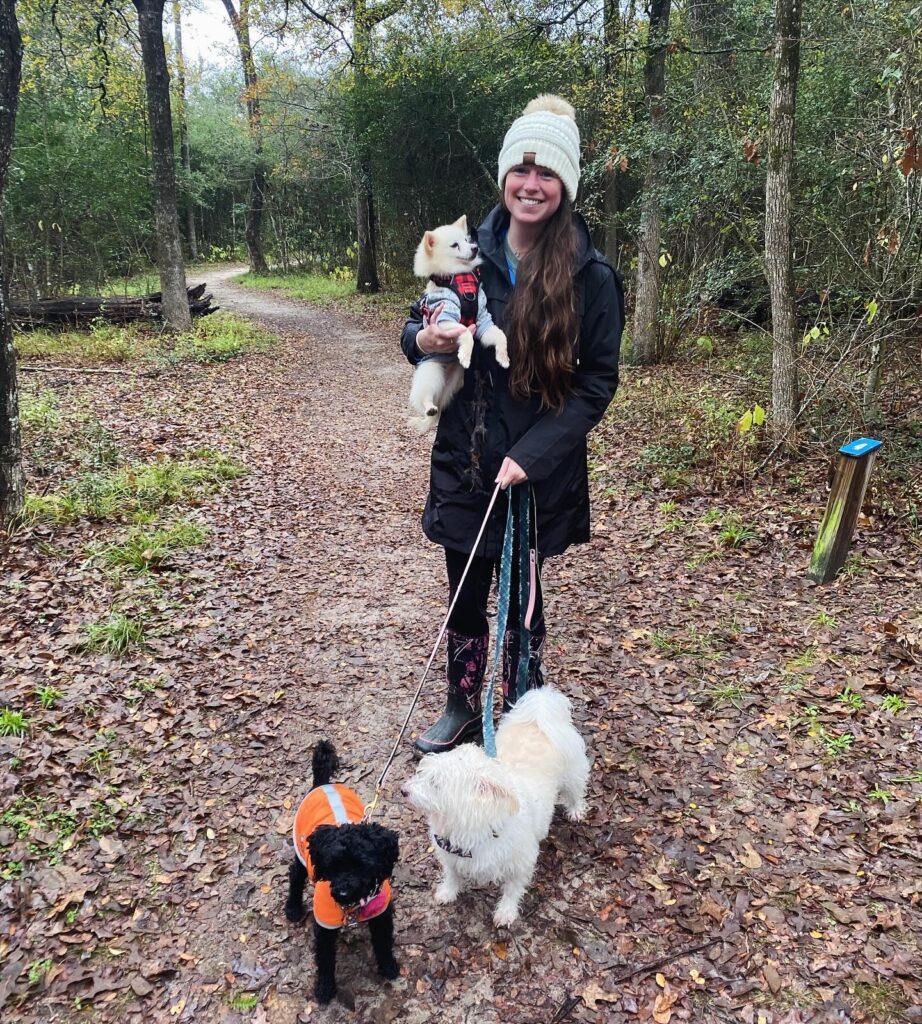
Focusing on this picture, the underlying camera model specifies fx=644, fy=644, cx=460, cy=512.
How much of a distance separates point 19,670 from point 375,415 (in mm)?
6531

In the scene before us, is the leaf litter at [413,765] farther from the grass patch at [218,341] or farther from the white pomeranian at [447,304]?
the grass patch at [218,341]

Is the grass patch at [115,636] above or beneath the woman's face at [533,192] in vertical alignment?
beneath

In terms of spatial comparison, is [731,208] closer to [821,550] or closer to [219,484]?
[821,550]

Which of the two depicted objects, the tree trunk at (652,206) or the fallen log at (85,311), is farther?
the fallen log at (85,311)

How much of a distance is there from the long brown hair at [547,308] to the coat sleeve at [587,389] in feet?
0.26

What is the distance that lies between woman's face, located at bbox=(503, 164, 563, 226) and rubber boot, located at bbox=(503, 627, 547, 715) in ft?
5.68

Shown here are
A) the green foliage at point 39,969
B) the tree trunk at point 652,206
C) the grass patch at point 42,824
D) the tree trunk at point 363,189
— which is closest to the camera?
the green foliage at point 39,969

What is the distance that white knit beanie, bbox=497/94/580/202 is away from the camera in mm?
2213

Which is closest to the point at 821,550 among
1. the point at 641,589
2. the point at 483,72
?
the point at 641,589

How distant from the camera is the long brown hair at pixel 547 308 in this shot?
7.37 feet

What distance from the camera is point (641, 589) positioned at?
4.79 m

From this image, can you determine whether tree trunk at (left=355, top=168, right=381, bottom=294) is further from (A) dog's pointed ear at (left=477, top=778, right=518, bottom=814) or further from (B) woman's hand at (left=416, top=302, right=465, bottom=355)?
(A) dog's pointed ear at (left=477, top=778, right=518, bottom=814)

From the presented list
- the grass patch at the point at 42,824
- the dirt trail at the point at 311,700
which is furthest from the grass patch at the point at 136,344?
the grass patch at the point at 42,824

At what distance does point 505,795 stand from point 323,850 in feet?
1.95
